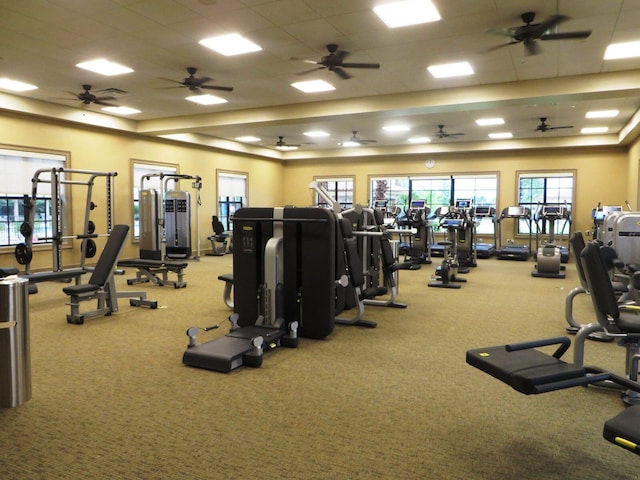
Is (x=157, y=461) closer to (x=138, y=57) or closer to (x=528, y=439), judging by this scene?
(x=528, y=439)

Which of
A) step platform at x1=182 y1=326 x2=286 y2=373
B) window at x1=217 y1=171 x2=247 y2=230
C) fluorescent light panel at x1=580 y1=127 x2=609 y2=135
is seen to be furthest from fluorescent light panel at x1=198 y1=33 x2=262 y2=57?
fluorescent light panel at x1=580 y1=127 x2=609 y2=135

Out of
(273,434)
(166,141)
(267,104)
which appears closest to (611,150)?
(267,104)

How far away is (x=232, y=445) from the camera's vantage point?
7.45 feet

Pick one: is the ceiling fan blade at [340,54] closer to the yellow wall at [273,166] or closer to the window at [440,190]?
the yellow wall at [273,166]

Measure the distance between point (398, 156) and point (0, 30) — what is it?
10221 millimetres

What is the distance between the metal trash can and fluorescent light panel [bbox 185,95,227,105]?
5.70 metres

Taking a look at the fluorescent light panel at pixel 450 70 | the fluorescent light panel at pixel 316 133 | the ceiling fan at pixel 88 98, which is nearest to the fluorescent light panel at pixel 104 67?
the ceiling fan at pixel 88 98

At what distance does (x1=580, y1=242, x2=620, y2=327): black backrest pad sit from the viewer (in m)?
2.47

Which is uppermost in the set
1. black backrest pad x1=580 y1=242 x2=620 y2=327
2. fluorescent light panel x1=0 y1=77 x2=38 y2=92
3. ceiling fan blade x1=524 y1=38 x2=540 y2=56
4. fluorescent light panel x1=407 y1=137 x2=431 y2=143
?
fluorescent light panel x1=407 y1=137 x2=431 y2=143

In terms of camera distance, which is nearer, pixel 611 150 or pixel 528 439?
pixel 528 439

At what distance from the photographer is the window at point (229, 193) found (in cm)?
1234

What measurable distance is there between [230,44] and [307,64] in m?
1.10

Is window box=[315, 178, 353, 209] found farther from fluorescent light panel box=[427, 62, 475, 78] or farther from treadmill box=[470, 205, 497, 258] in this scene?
fluorescent light panel box=[427, 62, 475, 78]

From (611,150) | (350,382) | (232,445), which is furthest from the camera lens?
(611,150)
